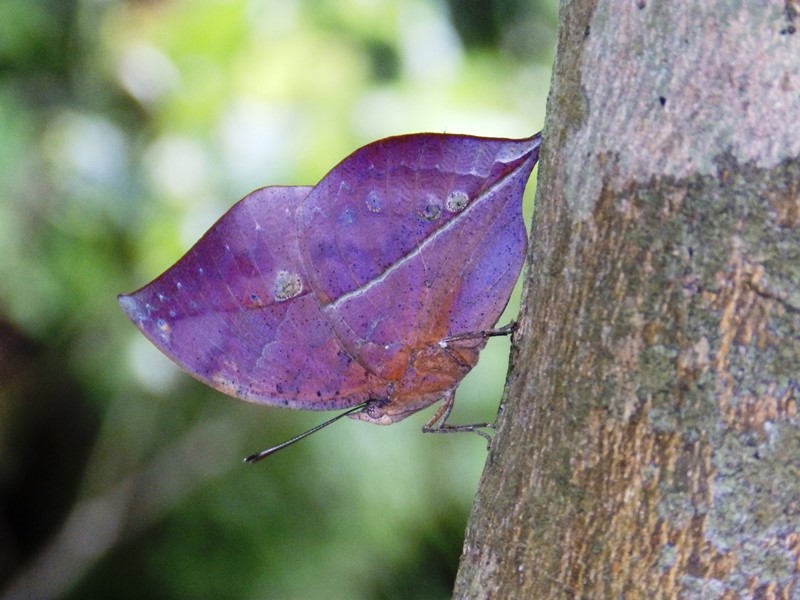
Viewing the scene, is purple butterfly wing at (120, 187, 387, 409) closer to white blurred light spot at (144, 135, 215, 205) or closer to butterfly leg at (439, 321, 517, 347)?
butterfly leg at (439, 321, 517, 347)

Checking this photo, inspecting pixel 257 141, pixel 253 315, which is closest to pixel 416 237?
pixel 253 315

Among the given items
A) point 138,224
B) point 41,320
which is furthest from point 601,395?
point 41,320

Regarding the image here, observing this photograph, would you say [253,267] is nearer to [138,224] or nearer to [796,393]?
[796,393]

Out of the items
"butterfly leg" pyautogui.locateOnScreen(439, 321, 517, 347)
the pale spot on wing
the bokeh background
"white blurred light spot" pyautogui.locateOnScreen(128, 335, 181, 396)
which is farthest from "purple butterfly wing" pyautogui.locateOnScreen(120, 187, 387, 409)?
"white blurred light spot" pyautogui.locateOnScreen(128, 335, 181, 396)

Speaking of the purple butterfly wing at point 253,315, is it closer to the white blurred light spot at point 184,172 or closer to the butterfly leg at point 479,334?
the butterfly leg at point 479,334

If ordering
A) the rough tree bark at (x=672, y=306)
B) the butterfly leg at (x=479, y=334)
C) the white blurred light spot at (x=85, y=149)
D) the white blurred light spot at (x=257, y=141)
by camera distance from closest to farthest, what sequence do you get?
the rough tree bark at (x=672, y=306) → the butterfly leg at (x=479, y=334) → the white blurred light spot at (x=257, y=141) → the white blurred light spot at (x=85, y=149)

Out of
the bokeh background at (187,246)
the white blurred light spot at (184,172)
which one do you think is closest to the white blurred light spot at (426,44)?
the bokeh background at (187,246)

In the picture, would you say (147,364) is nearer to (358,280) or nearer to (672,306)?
(358,280)
